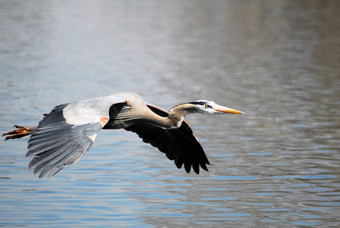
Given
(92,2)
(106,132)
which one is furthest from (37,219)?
(92,2)

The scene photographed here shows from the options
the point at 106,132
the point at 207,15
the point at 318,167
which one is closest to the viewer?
the point at 318,167

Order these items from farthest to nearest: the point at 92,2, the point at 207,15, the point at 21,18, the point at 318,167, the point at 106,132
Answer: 1. the point at 92,2
2. the point at 207,15
3. the point at 21,18
4. the point at 106,132
5. the point at 318,167

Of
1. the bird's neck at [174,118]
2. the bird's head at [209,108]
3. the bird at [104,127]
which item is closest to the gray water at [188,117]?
the bird at [104,127]

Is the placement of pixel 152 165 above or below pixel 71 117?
below

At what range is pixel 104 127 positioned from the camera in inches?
371

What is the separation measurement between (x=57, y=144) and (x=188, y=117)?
309 inches

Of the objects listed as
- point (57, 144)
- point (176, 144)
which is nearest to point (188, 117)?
point (176, 144)

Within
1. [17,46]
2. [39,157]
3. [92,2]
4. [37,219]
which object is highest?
[92,2]

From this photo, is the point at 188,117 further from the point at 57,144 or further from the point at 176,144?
the point at 57,144

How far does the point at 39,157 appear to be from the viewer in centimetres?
746

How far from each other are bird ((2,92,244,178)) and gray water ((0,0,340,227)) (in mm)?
691

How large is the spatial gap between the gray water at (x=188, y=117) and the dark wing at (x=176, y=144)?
1.44ft

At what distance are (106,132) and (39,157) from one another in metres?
6.28

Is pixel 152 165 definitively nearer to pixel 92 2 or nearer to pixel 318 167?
pixel 318 167
